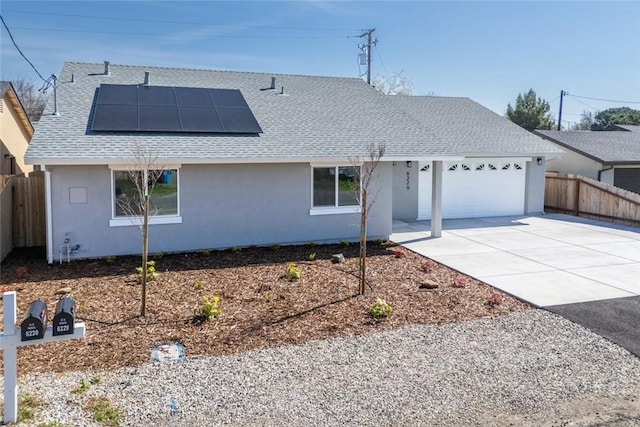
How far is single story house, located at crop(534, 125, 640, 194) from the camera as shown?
63.2 feet

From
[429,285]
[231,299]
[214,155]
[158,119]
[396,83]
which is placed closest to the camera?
[231,299]

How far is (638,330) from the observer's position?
6.80 meters

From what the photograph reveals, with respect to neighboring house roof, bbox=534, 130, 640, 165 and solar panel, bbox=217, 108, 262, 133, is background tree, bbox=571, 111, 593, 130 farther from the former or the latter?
solar panel, bbox=217, 108, 262, 133

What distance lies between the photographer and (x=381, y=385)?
5.16m

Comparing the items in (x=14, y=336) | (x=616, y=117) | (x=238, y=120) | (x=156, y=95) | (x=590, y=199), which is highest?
(x=616, y=117)

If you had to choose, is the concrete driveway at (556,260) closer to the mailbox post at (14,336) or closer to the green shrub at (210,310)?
the green shrub at (210,310)

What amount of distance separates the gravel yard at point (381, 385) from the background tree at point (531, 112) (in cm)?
3905

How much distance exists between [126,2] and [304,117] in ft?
27.1

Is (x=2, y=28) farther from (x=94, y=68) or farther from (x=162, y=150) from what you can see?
(x=162, y=150)

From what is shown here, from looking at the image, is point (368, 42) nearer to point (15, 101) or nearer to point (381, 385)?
point (15, 101)

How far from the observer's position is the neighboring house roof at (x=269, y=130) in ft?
35.0

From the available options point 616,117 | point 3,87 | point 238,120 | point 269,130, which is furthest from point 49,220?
point 616,117

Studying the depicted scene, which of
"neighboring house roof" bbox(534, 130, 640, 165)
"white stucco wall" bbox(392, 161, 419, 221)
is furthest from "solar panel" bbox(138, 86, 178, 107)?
"neighboring house roof" bbox(534, 130, 640, 165)

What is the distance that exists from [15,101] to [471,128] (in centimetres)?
1569
